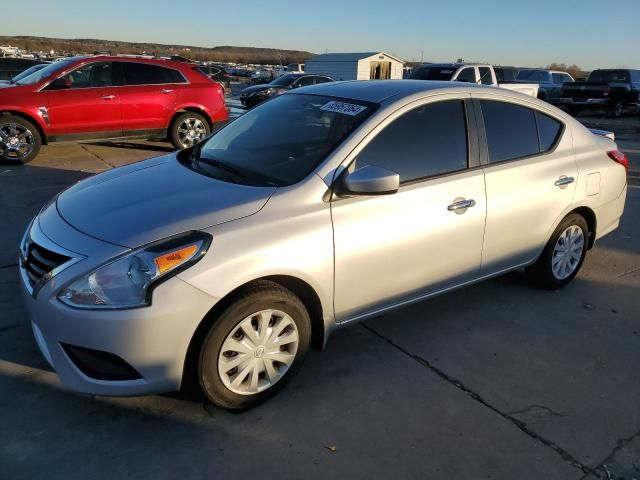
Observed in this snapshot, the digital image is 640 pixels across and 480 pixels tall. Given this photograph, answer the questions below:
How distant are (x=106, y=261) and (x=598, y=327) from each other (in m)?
3.38

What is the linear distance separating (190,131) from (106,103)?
1.47 metres

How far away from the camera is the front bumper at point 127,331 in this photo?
231 cm

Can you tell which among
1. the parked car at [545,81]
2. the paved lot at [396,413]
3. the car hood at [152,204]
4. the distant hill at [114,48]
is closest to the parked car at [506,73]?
the parked car at [545,81]

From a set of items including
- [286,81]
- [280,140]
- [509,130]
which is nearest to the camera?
[280,140]

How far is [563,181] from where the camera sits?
157 inches

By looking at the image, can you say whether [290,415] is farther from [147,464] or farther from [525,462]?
[525,462]

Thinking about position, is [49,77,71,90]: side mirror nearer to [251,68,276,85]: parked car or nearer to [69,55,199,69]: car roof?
[69,55,199,69]: car roof

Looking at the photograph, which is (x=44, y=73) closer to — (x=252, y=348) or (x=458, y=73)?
(x=252, y=348)

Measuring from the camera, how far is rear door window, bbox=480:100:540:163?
3643 mm

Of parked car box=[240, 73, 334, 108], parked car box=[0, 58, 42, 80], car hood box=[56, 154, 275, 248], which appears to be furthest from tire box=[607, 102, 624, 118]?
parked car box=[0, 58, 42, 80]

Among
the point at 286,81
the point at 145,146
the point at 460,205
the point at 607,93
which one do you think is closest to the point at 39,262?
the point at 460,205

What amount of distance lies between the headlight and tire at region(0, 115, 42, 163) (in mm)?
6939

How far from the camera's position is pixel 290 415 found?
2.74 meters

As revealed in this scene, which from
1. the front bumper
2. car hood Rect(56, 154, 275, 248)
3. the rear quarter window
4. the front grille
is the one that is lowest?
the front bumper
